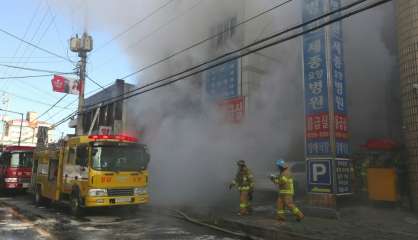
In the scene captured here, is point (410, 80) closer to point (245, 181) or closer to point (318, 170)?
point (318, 170)

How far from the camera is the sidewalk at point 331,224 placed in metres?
6.74

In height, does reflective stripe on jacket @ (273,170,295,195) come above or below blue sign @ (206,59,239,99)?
below

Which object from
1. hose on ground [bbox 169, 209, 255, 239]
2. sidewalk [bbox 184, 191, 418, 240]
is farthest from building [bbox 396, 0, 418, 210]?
hose on ground [bbox 169, 209, 255, 239]

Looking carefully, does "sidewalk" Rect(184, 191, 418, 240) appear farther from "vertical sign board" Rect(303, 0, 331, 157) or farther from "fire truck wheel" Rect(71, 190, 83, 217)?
"fire truck wheel" Rect(71, 190, 83, 217)

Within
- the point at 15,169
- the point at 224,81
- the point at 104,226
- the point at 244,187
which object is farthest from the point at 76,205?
the point at 15,169

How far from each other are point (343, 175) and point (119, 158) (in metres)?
5.03

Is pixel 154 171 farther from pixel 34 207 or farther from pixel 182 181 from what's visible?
pixel 34 207

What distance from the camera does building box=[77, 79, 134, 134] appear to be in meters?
18.1

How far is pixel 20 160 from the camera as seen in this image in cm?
1631

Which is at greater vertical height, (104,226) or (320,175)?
(320,175)

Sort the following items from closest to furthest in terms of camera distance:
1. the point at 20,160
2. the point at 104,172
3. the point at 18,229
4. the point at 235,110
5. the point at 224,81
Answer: the point at 18,229
the point at 104,172
the point at 235,110
the point at 224,81
the point at 20,160

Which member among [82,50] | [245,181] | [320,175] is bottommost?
[245,181]

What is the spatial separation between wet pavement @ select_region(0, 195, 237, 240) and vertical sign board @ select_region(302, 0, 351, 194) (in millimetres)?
2706

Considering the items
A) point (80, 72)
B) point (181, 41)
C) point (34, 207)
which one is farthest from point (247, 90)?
point (80, 72)
